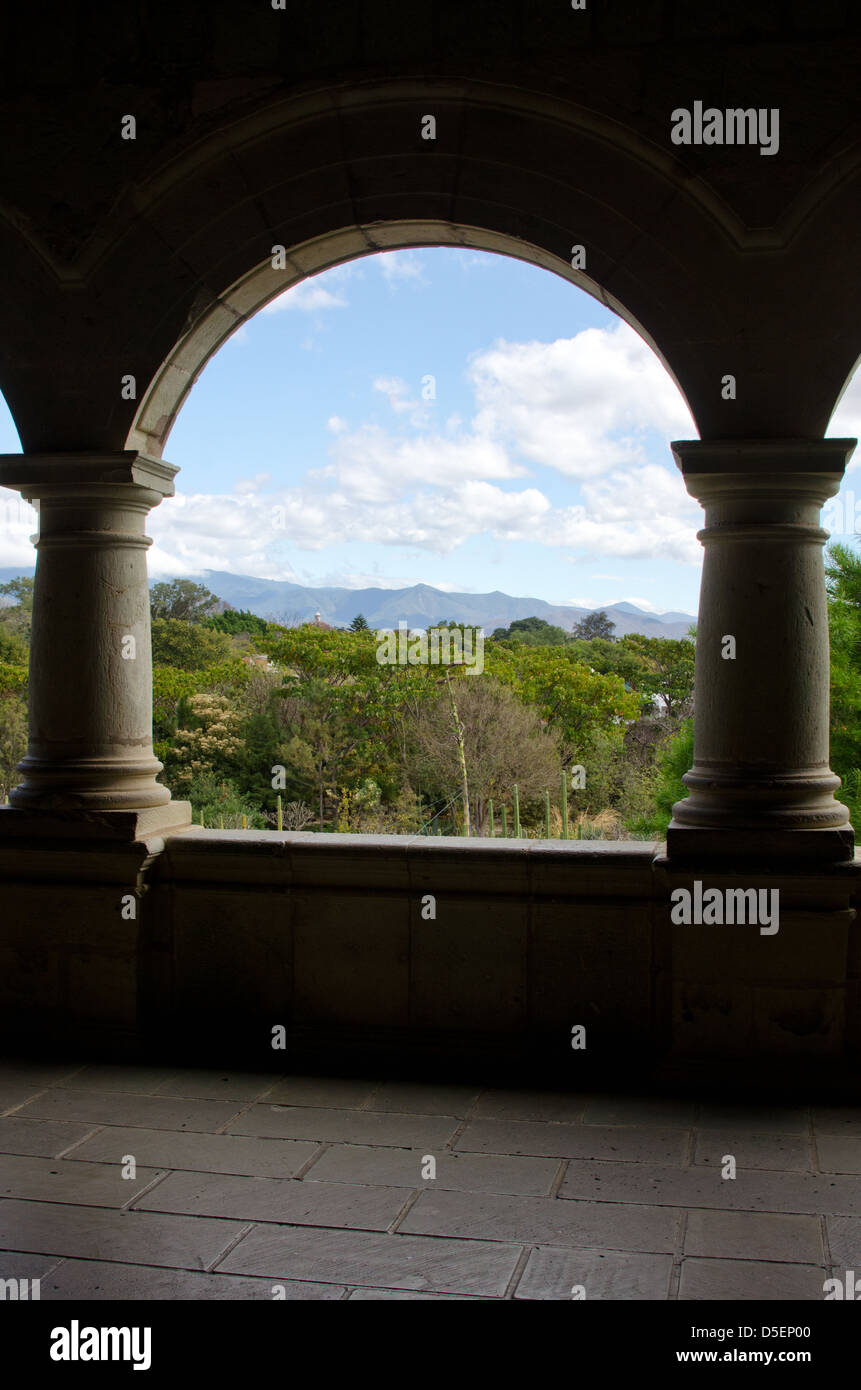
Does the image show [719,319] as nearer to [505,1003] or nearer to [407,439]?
[505,1003]

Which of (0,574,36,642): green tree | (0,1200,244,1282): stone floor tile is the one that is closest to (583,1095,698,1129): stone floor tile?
(0,1200,244,1282): stone floor tile

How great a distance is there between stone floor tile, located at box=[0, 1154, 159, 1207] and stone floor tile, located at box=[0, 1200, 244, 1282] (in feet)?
0.14

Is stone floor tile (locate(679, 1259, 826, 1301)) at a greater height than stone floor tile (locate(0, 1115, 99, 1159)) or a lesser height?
greater

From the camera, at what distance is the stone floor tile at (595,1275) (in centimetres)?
192

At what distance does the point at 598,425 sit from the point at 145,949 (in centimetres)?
5338

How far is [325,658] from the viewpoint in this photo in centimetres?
996

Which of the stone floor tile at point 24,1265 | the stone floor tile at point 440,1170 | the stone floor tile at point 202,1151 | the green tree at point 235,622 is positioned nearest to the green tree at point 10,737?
the green tree at point 235,622

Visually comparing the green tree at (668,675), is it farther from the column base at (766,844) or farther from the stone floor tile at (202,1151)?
A: the stone floor tile at (202,1151)

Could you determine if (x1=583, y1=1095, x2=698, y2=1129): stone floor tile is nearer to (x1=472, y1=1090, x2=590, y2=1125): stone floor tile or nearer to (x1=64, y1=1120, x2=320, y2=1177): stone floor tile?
(x1=472, y1=1090, x2=590, y2=1125): stone floor tile

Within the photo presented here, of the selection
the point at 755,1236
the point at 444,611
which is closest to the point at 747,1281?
the point at 755,1236

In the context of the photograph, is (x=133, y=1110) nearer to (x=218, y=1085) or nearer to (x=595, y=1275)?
(x=218, y=1085)

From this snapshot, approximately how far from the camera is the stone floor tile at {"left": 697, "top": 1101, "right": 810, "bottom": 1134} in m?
2.69

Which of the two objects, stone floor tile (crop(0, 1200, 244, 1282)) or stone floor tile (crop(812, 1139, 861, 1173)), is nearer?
stone floor tile (crop(0, 1200, 244, 1282))
